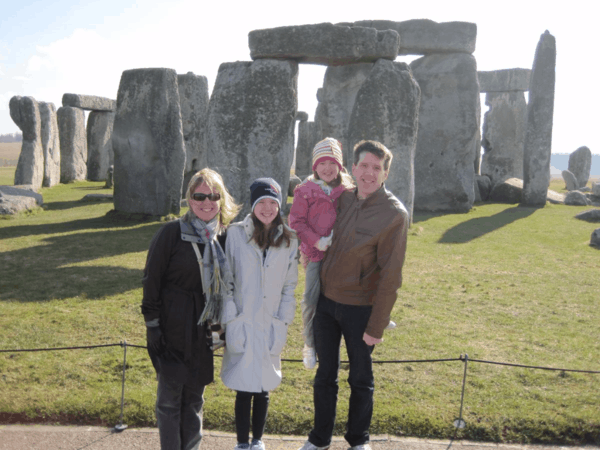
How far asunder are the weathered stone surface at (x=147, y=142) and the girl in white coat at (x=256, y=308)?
749 cm

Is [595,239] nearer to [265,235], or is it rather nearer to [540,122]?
[540,122]

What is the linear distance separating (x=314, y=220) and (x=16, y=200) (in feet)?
31.3

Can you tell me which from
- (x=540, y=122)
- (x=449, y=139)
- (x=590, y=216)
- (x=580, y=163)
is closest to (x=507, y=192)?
(x=540, y=122)

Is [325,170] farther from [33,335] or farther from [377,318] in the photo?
[33,335]

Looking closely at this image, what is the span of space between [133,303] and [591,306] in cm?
483

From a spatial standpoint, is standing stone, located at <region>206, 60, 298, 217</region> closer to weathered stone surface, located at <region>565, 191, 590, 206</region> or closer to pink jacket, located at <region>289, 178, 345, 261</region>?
pink jacket, located at <region>289, 178, 345, 261</region>

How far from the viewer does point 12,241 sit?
27.1ft

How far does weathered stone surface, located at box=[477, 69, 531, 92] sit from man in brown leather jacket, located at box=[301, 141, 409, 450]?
19431mm

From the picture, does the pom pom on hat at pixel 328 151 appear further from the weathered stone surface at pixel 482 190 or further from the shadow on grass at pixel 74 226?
the weathered stone surface at pixel 482 190

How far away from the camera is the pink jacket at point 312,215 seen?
3.11 meters

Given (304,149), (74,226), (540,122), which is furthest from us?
(304,149)

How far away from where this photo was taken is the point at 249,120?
8375 millimetres

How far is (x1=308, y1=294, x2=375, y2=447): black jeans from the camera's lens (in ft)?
9.67

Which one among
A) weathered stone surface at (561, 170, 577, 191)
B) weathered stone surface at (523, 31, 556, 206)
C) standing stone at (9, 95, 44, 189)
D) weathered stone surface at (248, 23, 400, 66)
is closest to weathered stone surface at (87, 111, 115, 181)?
standing stone at (9, 95, 44, 189)
